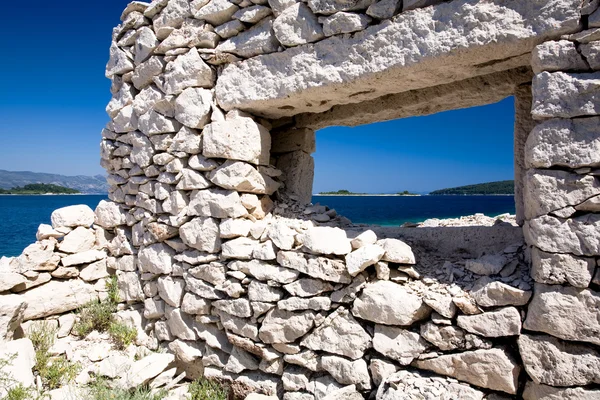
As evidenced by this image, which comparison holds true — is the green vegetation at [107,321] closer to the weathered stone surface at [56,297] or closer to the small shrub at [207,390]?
the weathered stone surface at [56,297]

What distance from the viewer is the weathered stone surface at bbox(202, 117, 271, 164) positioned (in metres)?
3.27

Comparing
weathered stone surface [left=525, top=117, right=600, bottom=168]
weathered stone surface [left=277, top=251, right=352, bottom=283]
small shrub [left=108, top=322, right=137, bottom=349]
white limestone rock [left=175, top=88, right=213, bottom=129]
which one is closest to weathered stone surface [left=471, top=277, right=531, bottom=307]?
weathered stone surface [left=525, top=117, right=600, bottom=168]

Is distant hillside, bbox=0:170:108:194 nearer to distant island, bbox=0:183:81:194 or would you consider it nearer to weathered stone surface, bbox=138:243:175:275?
distant island, bbox=0:183:81:194

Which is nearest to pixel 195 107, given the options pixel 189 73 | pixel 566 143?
pixel 189 73

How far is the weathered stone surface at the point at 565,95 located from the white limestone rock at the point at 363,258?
134cm

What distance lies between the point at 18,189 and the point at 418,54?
141680mm

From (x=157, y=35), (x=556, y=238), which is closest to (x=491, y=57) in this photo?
(x=556, y=238)

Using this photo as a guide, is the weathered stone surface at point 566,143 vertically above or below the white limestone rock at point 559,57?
below

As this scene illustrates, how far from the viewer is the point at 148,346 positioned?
3867 mm

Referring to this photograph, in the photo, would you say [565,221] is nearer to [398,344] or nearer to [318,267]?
[398,344]

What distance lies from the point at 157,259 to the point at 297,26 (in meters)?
2.65

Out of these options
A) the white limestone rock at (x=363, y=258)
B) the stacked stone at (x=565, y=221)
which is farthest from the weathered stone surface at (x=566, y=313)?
the white limestone rock at (x=363, y=258)

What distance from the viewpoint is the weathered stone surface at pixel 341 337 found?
2721mm

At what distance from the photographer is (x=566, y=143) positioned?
2121 millimetres
